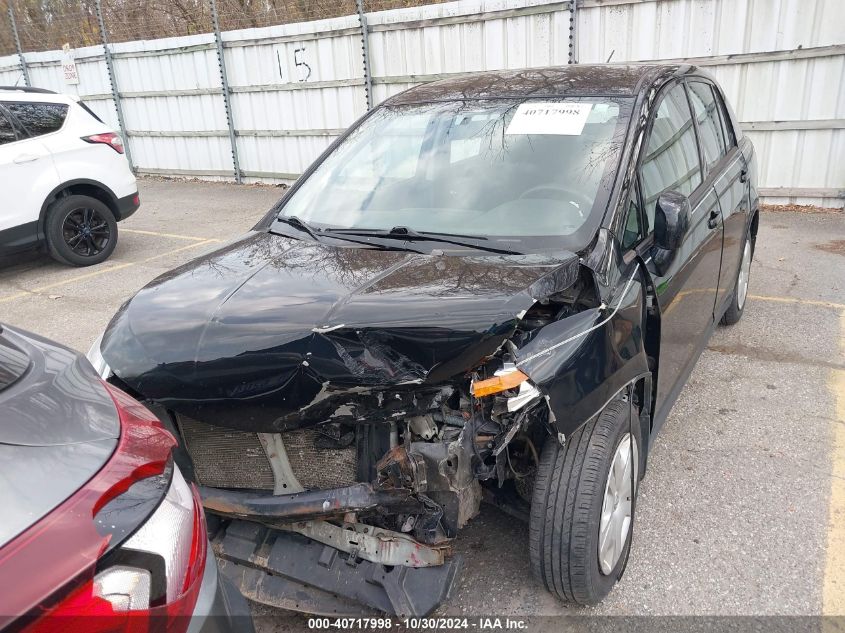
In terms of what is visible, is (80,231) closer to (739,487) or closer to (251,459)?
(251,459)

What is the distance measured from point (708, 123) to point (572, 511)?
8.97ft

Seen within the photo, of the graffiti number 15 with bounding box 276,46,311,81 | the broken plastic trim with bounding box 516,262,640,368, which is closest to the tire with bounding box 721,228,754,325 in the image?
the broken plastic trim with bounding box 516,262,640,368

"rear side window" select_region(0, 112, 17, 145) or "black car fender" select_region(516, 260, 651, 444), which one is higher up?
"rear side window" select_region(0, 112, 17, 145)

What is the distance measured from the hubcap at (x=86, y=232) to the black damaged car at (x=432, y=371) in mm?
5065

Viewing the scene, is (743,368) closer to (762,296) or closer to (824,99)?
(762,296)

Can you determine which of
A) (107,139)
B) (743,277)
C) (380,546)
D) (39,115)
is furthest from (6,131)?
(743,277)

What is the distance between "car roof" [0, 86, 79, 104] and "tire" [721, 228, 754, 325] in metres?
6.76

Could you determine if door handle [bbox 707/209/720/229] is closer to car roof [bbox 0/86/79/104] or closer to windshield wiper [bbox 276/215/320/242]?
windshield wiper [bbox 276/215/320/242]

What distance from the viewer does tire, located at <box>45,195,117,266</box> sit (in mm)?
7031

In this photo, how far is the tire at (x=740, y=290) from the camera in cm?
460

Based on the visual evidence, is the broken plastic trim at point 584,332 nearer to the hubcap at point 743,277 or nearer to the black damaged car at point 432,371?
the black damaged car at point 432,371

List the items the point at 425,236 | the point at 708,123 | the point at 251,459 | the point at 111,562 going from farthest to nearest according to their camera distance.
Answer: the point at 708,123
the point at 425,236
the point at 251,459
the point at 111,562

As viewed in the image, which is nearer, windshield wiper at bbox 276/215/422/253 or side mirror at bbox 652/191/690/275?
side mirror at bbox 652/191/690/275

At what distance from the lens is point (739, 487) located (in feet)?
10.2
